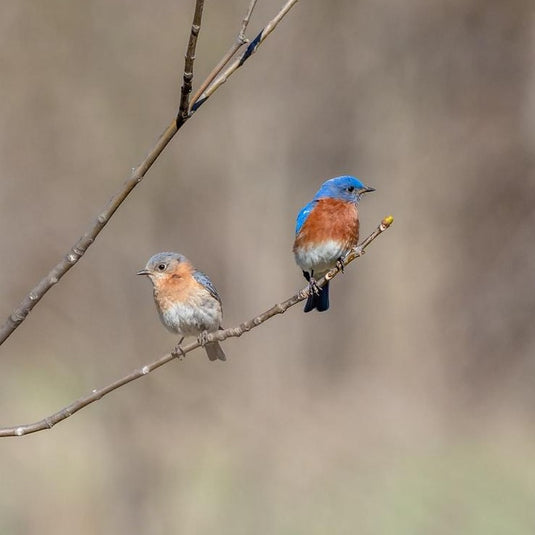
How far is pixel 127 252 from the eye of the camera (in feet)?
34.2

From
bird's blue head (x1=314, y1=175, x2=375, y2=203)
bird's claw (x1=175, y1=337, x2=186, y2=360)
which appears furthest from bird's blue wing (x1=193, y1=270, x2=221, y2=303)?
bird's claw (x1=175, y1=337, x2=186, y2=360)

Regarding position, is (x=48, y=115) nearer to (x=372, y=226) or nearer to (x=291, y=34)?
(x=291, y=34)

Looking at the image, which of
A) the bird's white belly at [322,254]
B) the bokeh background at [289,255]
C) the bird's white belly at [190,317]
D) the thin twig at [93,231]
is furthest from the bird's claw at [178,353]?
the bokeh background at [289,255]

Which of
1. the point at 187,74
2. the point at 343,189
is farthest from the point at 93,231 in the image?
the point at 343,189

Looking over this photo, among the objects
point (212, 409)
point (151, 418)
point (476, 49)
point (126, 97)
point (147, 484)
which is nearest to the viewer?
point (147, 484)

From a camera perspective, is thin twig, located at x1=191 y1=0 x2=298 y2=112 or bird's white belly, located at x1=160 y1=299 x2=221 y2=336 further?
bird's white belly, located at x1=160 y1=299 x2=221 y2=336

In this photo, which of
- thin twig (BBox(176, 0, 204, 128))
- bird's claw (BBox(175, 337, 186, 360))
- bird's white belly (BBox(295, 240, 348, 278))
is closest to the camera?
thin twig (BBox(176, 0, 204, 128))

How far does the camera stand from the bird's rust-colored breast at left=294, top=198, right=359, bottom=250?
4.56 m

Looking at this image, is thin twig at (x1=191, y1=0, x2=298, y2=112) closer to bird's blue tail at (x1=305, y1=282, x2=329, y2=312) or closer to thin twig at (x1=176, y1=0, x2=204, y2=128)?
thin twig at (x1=176, y1=0, x2=204, y2=128)

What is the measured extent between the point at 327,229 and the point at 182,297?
84cm

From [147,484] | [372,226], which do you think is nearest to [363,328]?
[372,226]

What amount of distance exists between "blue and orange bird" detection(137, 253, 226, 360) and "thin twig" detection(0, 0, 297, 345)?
7.87ft

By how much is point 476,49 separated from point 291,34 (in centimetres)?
263

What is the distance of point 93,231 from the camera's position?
218 cm
